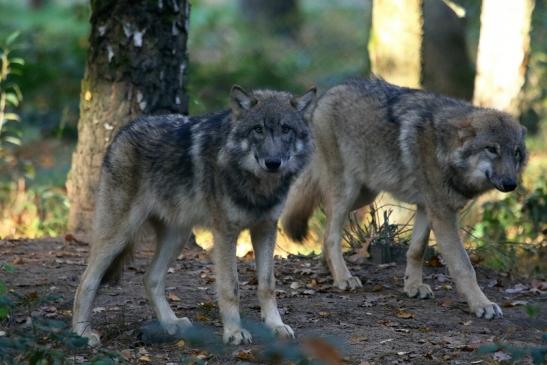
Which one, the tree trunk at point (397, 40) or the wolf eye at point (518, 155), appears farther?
the tree trunk at point (397, 40)

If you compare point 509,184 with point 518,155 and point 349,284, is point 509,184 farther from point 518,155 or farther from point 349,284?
point 349,284

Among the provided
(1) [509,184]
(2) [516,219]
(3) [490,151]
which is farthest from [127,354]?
(2) [516,219]

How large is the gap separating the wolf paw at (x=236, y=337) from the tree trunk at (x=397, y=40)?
4.55m

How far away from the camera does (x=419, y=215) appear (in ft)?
23.9

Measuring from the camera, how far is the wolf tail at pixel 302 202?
7789mm

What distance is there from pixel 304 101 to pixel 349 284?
1970 millimetres

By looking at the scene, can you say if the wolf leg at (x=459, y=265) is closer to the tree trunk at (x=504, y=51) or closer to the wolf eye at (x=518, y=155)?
the wolf eye at (x=518, y=155)

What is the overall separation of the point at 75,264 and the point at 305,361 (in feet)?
13.2

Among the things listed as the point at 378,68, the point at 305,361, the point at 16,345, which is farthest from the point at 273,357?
the point at 378,68

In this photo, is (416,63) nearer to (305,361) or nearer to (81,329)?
(81,329)

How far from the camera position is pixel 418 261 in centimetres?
720

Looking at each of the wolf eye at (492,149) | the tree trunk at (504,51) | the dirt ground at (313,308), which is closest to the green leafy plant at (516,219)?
the tree trunk at (504,51)

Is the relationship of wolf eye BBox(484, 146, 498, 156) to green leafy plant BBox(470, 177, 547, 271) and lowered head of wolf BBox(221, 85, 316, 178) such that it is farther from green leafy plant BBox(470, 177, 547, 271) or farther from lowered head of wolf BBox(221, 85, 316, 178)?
green leafy plant BBox(470, 177, 547, 271)

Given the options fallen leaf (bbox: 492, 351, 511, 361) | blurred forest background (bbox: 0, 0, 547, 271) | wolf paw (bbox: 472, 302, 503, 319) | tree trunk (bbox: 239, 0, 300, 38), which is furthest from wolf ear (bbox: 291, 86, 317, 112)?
tree trunk (bbox: 239, 0, 300, 38)
